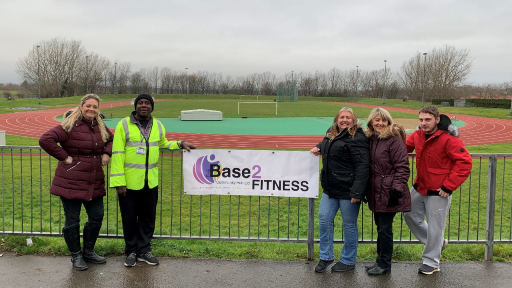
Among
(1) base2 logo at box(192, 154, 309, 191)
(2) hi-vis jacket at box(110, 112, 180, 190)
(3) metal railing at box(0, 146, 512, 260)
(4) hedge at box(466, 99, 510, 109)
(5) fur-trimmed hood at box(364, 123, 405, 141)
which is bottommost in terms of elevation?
(3) metal railing at box(0, 146, 512, 260)

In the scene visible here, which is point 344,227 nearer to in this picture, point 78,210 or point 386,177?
point 386,177

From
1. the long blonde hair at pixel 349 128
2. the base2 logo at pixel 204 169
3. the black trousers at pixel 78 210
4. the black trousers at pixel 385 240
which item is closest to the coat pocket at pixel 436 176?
the black trousers at pixel 385 240

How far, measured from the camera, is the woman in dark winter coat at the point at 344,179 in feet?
13.6

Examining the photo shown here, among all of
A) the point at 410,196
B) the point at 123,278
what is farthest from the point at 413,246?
the point at 123,278

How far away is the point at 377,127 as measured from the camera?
14.0ft

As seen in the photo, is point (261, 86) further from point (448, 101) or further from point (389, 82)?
point (448, 101)

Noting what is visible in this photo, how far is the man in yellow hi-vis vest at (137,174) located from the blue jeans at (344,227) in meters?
1.89

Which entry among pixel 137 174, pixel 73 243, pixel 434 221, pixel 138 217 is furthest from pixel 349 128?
pixel 73 243

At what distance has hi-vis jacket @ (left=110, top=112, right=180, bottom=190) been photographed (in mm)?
4312

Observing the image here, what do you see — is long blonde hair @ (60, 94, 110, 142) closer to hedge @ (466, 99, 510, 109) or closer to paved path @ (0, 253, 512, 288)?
paved path @ (0, 253, 512, 288)

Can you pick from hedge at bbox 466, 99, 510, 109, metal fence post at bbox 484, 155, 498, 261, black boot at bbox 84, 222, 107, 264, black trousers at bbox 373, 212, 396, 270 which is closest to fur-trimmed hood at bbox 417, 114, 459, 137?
metal fence post at bbox 484, 155, 498, 261

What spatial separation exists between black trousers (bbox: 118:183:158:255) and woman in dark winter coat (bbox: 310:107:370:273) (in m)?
1.94

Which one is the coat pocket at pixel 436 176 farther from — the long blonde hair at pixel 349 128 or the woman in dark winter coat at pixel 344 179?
the long blonde hair at pixel 349 128

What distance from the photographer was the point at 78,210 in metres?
4.43
